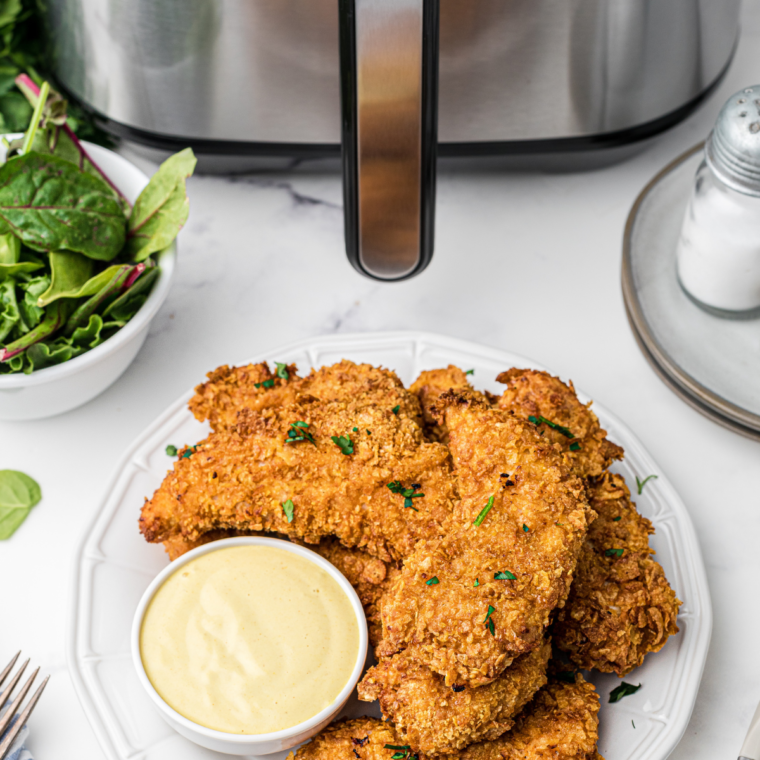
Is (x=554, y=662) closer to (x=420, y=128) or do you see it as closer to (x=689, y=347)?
(x=689, y=347)

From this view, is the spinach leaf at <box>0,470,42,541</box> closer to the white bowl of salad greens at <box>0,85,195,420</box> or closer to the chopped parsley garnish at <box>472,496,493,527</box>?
the white bowl of salad greens at <box>0,85,195,420</box>

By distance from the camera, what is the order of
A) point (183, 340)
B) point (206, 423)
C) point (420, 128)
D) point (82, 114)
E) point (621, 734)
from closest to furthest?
point (621, 734), point (420, 128), point (206, 423), point (183, 340), point (82, 114)

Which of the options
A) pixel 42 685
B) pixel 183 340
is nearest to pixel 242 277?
pixel 183 340

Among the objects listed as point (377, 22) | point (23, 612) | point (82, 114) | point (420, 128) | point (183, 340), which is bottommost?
point (23, 612)

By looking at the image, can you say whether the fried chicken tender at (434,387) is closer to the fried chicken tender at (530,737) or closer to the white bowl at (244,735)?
the white bowl at (244,735)

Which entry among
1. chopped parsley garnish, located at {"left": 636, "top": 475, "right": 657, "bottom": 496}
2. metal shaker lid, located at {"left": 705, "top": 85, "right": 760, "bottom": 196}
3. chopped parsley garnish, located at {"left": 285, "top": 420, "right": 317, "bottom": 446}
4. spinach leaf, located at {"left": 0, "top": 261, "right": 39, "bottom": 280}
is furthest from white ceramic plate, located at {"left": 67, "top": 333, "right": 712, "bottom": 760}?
metal shaker lid, located at {"left": 705, "top": 85, "right": 760, "bottom": 196}

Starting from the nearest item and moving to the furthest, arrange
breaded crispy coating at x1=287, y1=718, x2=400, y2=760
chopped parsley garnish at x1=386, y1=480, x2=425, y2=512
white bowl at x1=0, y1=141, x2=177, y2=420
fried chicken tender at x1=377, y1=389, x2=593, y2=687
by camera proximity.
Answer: fried chicken tender at x1=377, y1=389, x2=593, y2=687, breaded crispy coating at x1=287, y1=718, x2=400, y2=760, chopped parsley garnish at x1=386, y1=480, x2=425, y2=512, white bowl at x1=0, y1=141, x2=177, y2=420
